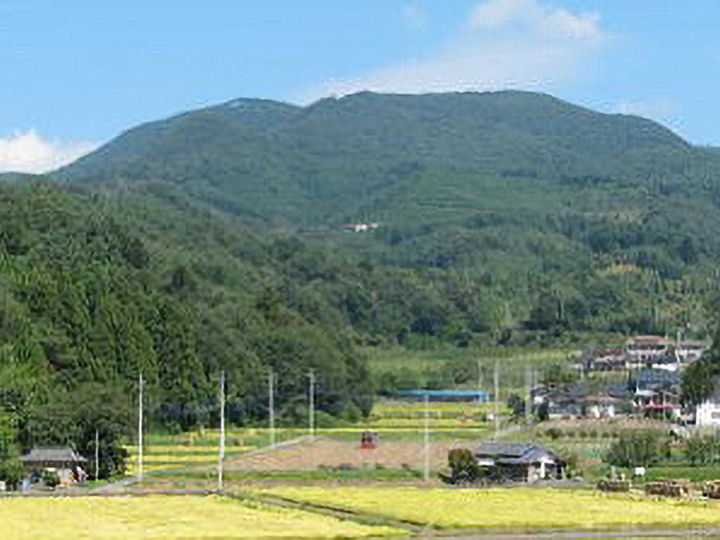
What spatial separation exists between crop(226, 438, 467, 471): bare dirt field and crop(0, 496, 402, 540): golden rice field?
1952 cm

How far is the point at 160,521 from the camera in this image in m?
44.9

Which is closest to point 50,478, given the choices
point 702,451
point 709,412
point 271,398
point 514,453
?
point 514,453

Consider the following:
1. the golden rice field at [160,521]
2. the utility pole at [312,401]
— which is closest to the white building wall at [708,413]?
the utility pole at [312,401]

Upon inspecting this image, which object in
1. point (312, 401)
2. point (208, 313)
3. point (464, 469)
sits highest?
point (208, 313)

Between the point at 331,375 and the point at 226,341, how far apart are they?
7916 millimetres

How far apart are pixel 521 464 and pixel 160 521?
1015 inches

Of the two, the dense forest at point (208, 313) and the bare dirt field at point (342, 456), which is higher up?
the dense forest at point (208, 313)

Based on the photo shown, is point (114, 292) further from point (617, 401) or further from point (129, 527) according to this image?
point (129, 527)

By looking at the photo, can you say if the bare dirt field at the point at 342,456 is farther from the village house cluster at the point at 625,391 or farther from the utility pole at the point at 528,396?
the village house cluster at the point at 625,391

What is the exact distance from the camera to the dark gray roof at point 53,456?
69.8 m

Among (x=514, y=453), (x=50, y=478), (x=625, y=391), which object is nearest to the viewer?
(x=50, y=478)

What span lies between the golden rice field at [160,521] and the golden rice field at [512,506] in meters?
2.78

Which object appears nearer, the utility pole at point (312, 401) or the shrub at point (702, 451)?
the shrub at point (702, 451)

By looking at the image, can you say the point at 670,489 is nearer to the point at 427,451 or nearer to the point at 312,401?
the point at 427,451
